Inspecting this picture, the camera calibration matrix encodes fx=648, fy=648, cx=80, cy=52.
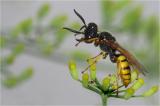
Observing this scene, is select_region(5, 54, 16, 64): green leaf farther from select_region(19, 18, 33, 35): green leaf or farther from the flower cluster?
the flower cluster

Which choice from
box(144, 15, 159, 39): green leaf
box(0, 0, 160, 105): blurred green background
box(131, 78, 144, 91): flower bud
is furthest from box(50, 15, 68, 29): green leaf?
box(131, 78, 144, 91): flower bud

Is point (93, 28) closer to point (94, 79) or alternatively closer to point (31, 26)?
point (94, 79)

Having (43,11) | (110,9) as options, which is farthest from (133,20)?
(43,11)

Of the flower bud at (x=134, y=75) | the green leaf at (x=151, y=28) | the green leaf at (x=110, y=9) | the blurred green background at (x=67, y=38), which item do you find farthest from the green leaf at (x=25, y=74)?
the flower bud at (x=134, y=75)

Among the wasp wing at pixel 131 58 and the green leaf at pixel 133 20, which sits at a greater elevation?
the green leaf at pixel 133 20

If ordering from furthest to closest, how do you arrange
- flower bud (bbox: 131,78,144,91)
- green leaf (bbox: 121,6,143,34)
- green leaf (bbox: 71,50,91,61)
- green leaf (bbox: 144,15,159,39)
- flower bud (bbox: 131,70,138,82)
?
green leaf (bbox: 71,50,91,61), green leaf (bbox: 121,6,143,34), green leaf (bbox: 144,15,159,39), flower bud (bbox: 131,70,138,82), flower bud (bbox: 131,78,144,91)

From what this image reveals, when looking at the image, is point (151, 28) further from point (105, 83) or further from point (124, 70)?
point (105, 83)

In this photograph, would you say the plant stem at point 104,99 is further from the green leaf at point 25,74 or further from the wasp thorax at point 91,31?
the green leaf at point 25,74
